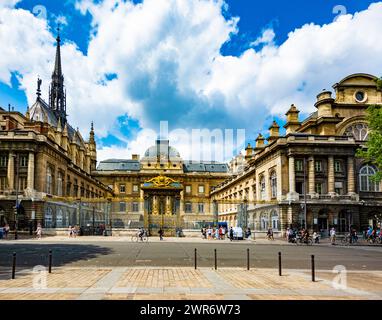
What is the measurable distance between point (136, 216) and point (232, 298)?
8849 centimetres

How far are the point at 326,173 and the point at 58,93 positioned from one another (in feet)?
238

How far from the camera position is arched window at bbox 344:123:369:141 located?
57.6 meters

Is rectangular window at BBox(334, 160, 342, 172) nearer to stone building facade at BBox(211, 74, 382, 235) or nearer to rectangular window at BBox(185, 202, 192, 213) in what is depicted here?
stone building facade at BBox(211, 74, 382, 235)

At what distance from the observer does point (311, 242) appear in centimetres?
3962

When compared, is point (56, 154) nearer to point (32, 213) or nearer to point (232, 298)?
point (32, 213)

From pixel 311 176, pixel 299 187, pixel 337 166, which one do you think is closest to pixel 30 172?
pixel 299 187

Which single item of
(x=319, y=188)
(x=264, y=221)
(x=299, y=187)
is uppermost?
(x=299, y=187)

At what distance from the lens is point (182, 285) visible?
11500mm

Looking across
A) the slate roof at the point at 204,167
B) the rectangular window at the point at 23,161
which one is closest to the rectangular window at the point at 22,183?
the rectangular window at the point at 23,161

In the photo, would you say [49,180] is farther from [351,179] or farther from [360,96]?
[360,96]

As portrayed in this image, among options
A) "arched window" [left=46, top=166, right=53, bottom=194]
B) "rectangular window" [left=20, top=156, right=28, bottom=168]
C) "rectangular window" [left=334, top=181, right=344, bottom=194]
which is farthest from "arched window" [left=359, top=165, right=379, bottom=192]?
"rectangular window" [left=20, top=156, right=28, bottom=168]

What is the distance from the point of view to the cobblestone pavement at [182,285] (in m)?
9.88

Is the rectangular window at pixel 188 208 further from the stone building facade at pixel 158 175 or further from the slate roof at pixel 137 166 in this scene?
the slate roof at pixel 137 166

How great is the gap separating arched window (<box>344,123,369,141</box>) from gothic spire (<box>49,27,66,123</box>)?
68281 mm
